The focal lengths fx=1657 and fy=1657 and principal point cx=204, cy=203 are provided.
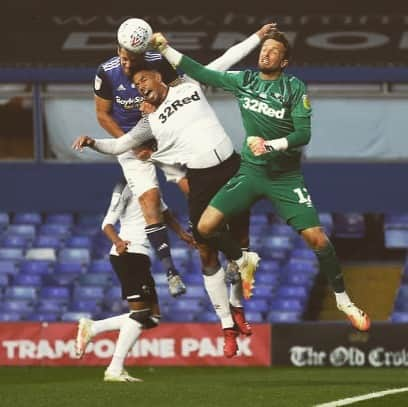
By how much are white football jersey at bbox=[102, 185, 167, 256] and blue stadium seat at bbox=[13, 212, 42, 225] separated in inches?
490

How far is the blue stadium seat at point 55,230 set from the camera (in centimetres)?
2931

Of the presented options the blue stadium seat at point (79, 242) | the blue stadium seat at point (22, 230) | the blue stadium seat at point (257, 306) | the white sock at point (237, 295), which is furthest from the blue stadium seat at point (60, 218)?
the white sock at point (237, 295)

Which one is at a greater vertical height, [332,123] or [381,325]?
[332,123]

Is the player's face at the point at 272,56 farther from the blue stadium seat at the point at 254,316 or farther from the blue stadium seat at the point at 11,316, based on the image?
the blue stadium seat at the point at 11,316

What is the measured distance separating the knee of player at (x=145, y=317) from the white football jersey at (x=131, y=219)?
0.64m

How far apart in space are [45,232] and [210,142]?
14502mm

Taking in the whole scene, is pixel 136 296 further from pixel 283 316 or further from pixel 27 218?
pixel 27 218

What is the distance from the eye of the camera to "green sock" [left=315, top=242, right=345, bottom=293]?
→ 14.9 meters

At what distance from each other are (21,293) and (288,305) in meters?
4.55

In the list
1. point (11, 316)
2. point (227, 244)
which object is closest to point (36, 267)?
point (11, 316)

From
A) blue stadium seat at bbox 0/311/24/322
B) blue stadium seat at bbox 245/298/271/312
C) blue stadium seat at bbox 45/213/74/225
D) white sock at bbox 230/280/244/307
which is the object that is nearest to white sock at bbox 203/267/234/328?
white sock at bbox 230/280/244/307

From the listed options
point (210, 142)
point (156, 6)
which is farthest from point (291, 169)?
point (156, 6)

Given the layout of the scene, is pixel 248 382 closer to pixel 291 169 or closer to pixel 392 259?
pixel 291 169

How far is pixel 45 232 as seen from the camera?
29.5m
